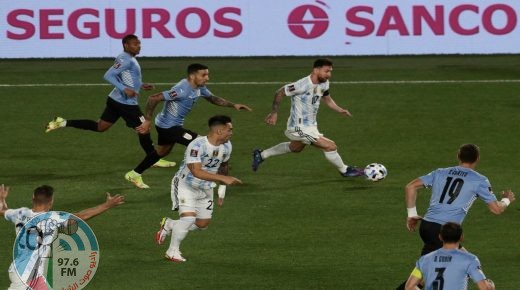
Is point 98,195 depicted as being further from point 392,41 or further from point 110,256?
point 392,41

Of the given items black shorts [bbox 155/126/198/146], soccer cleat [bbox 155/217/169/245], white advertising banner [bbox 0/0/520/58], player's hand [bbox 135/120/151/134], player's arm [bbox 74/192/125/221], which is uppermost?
white advertising banner [bbox 0/0/520/58]

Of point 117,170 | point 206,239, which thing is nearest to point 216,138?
point 206,239

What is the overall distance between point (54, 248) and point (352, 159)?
11245 mm

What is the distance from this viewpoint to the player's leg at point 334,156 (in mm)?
21156

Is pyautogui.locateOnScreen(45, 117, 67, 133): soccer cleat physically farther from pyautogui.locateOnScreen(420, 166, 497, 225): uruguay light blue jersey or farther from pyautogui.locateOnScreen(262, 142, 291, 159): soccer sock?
pyautogui.locateOnScreen(420, 166, 497, 225): uruguay light blue jersey

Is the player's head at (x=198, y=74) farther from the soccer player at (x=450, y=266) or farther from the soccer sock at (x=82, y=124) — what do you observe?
the soccer player at (x=450, y=266)

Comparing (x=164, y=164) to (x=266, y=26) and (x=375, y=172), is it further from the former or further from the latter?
(x=266, y=26)

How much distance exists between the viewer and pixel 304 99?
2108 cm

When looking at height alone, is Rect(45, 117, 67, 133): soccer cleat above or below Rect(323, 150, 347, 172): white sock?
above

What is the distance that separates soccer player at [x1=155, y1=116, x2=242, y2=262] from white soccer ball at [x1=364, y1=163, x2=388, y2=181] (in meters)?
5.14

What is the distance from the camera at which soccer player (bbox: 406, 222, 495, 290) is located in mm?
11742

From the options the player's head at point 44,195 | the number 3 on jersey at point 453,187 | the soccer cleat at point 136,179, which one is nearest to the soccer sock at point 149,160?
the soccer cleat at point 136,179

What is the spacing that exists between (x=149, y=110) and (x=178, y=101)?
553 millimetres

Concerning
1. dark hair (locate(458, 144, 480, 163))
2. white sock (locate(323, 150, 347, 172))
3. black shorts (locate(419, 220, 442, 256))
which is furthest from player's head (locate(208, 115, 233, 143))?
white sock (locate(323, 150, 347, 172))
